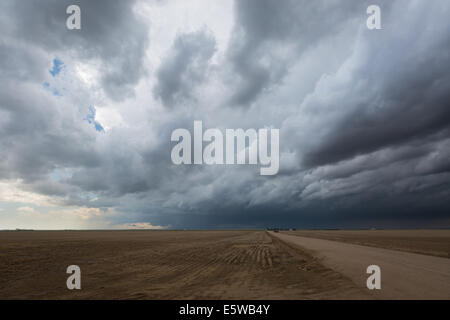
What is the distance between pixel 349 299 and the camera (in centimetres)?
812

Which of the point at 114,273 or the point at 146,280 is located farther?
the point at 114,273

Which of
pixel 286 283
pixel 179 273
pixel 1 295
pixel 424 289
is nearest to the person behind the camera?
pixel 424 289

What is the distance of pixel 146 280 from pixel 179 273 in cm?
221

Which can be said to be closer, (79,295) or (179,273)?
(79,295)
